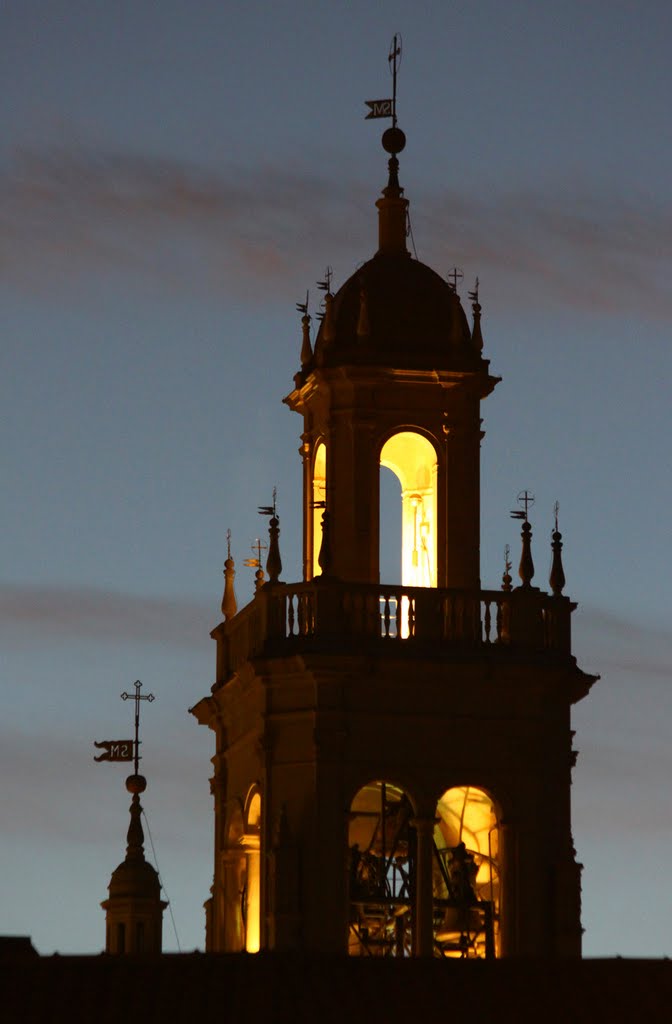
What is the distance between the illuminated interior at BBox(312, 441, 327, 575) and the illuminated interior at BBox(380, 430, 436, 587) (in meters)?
0.93

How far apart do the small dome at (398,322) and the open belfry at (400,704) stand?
0.03 metres

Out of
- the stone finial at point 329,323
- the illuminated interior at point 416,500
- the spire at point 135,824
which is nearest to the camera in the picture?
the stone finial at point 329,323

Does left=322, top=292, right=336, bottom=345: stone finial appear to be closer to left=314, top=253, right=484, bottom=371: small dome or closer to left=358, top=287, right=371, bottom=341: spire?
left=314, top=253, right=484, bottom=371: small dome

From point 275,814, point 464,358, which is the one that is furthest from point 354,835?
point 464,358

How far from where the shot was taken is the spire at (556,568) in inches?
A: 3127

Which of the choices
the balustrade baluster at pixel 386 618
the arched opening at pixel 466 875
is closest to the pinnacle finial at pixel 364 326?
the balustrade baluster at pixel 386 618

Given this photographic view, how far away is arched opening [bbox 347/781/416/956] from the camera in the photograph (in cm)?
7844

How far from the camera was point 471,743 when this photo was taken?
78312 millimetres

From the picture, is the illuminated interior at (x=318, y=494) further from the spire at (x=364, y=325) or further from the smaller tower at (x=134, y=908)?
the smaller tower at (x=134, y=908)

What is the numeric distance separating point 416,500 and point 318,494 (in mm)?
1554

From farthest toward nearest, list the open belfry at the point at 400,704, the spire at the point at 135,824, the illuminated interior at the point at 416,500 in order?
1. the spire at the point at 135,824
2. the illuminated interior at the point at 416,500
3. the open belfry at the point at 400,704

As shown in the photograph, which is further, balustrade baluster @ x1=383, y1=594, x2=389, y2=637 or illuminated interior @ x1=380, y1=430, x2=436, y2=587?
illuminated interior @ x1=380, y1=430, x2=436, y2=587

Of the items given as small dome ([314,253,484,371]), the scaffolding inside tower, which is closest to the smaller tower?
the scaffolding inside tower

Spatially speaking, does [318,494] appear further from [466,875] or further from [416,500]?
[466,875]
